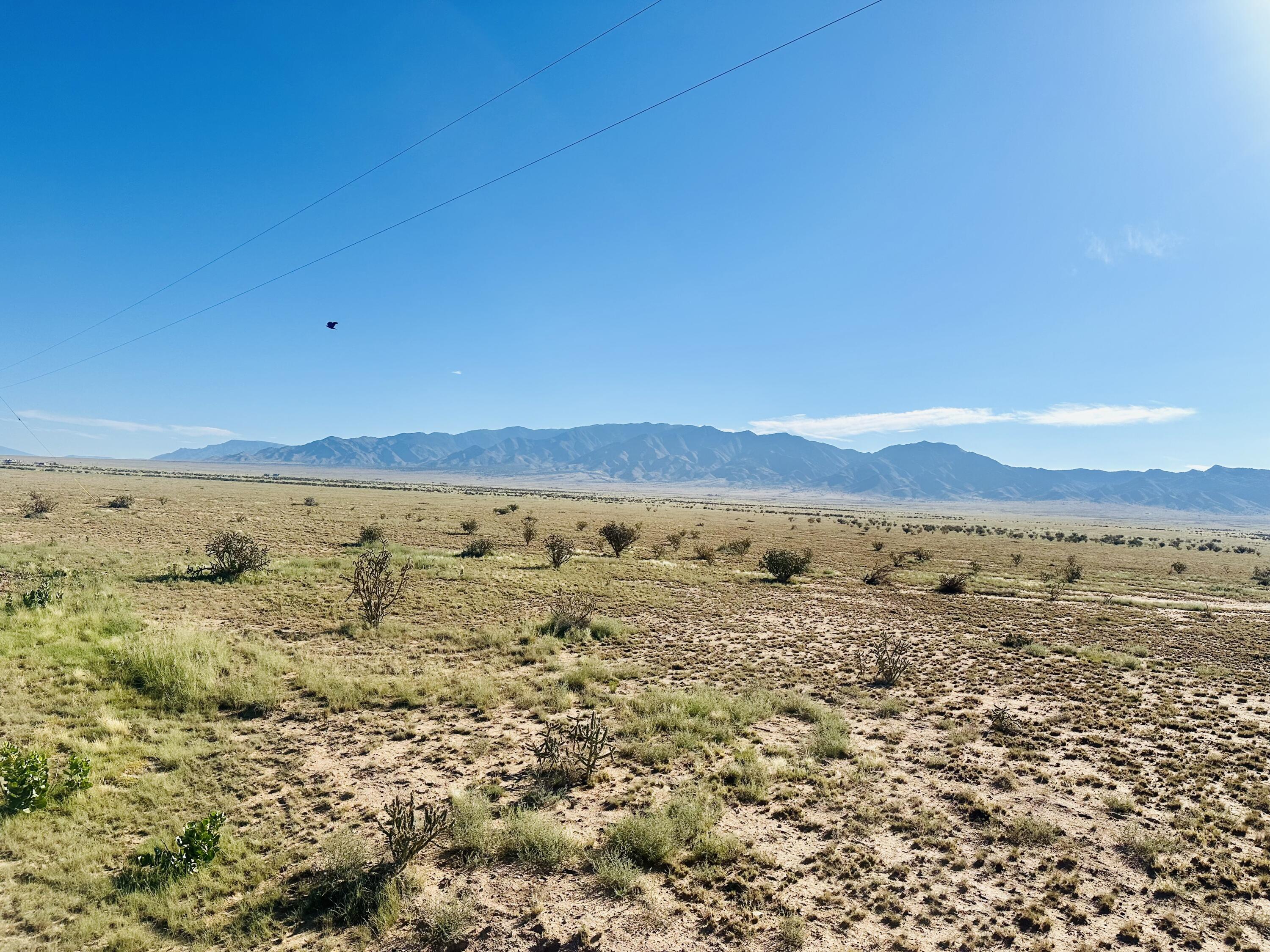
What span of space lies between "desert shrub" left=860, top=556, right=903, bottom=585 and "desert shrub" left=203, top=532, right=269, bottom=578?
25.9m

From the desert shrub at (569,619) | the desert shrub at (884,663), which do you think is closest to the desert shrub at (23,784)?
the desert shrub at (569,619)

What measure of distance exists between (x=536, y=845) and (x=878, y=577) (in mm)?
25031

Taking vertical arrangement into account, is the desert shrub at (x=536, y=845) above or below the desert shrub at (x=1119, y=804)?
below

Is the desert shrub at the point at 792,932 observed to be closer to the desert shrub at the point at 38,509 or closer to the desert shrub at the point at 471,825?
the desert shrub at the point at 471,825

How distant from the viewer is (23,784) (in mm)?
6020

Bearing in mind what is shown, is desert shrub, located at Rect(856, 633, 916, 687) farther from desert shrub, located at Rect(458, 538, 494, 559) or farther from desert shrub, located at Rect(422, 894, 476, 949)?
desert shrub, located at Rect(458, 538, 494, 559)

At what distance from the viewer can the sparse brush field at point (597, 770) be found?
507 centimetres

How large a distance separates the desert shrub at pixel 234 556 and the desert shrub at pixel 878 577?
2589 cm

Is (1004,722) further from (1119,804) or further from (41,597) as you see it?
(41,597)

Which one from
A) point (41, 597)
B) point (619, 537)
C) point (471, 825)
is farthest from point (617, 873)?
point (619, 537)

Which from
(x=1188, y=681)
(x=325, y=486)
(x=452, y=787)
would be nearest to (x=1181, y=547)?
(x=1188, y=681)

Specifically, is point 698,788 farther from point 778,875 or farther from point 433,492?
point 433,492

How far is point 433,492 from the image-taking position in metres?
104

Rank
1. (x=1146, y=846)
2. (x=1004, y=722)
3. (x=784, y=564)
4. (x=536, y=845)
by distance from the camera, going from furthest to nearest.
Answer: (x=784, y=564) < (x=1004, y=722) < (x=1146, y=846) < (x=536, y=845)
